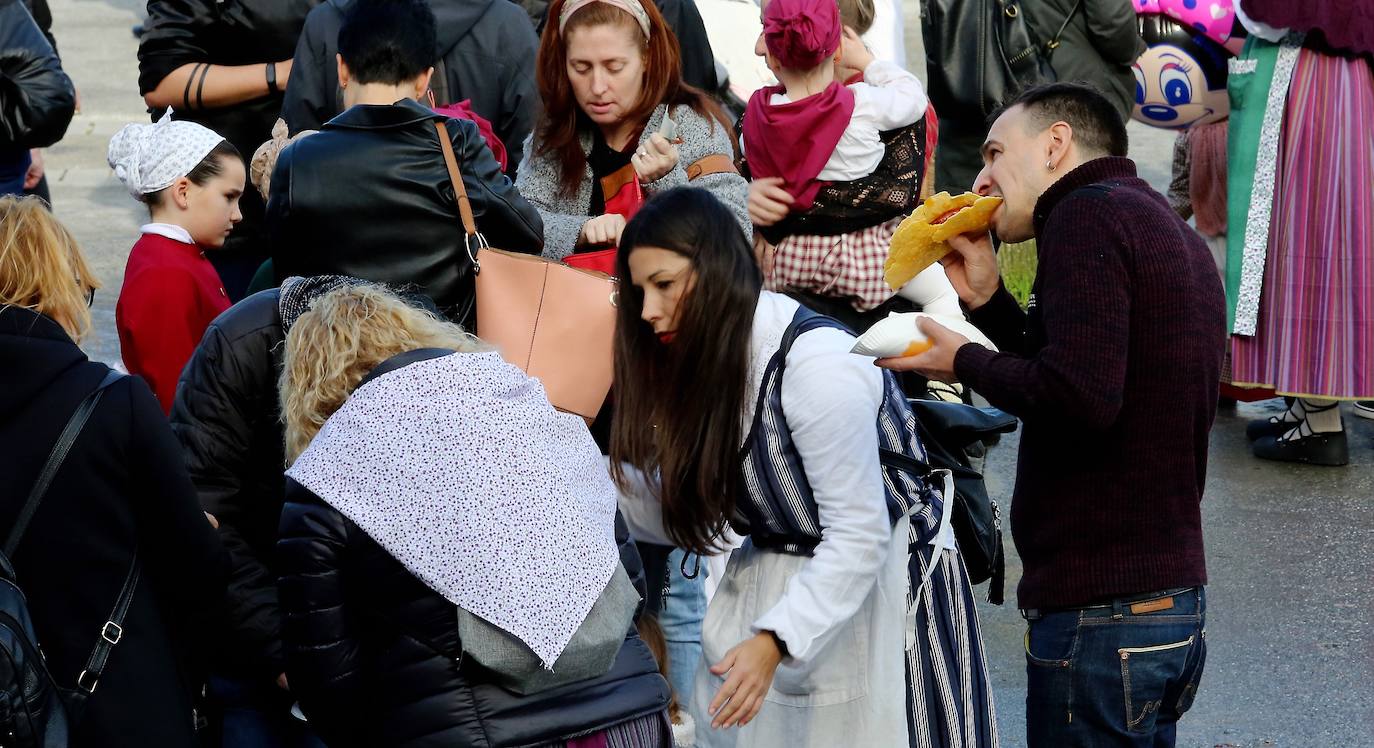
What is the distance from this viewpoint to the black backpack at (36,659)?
2.64m

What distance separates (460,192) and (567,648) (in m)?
1.27

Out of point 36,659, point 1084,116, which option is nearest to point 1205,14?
point 1084,116

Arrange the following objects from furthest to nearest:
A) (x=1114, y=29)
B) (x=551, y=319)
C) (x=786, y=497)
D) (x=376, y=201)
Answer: (x=1114, y=29), (x=551, y=319), (x=376, y=201), (x=786, y=497)

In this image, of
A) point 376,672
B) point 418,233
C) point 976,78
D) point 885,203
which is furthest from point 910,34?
point 376,672

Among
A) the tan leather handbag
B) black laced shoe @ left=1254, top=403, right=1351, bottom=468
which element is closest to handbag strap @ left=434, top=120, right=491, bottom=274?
the tan leather handbag

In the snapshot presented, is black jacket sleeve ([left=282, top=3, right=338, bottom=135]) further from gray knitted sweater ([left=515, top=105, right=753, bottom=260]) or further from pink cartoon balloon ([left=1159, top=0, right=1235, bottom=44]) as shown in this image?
pink cartoon balloon ([left=1159, top=0, right=1235, bottom=44])

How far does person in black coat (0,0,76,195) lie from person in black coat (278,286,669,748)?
3464mm

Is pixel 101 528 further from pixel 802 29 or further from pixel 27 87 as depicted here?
pixel 27 87

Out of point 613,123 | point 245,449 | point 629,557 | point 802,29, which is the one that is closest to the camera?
point 629,557

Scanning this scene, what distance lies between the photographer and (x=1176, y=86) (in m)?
6.70

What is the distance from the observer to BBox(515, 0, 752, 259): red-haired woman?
167 inches

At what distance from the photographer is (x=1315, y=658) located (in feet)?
15.7

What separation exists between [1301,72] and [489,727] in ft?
15.7

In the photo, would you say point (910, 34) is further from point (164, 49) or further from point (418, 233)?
point (418, 233)
